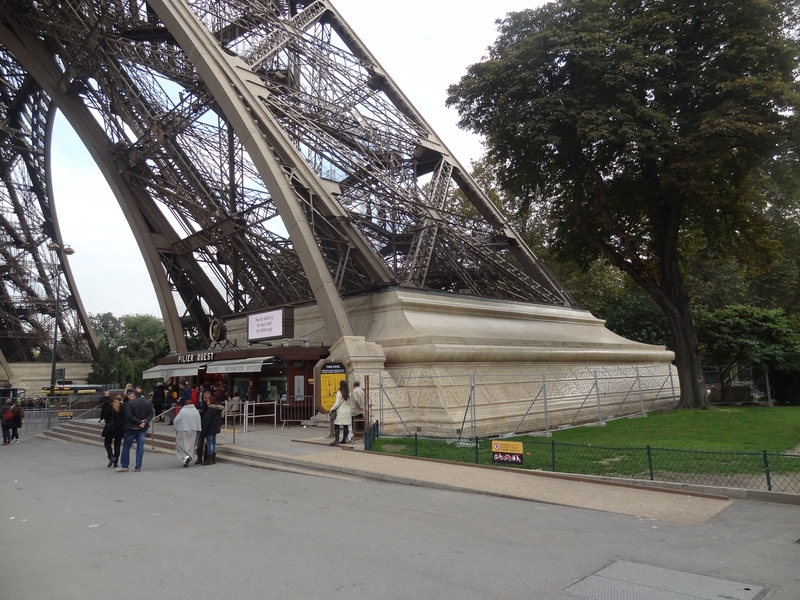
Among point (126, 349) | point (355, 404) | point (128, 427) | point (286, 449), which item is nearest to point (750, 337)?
point (355, 404)

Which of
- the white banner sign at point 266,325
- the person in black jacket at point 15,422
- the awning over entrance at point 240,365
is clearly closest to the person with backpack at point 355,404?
the awning over entrance at point 240,365

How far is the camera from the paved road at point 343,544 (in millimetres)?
5367

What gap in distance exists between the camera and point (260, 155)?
852 inches

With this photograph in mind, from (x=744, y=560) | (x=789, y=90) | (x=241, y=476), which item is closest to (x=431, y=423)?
(x=241, y=476)

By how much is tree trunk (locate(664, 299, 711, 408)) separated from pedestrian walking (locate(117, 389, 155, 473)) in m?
20.5

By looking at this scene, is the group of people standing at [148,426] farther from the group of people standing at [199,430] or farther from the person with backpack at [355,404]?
the person with backpack at [355,404]

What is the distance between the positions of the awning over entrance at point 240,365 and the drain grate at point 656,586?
599 inches

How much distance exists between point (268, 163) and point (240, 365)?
293 inches

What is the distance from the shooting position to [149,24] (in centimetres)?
3091

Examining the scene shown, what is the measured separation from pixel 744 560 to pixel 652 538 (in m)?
1.06

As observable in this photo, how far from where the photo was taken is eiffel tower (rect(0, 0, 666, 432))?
22.5m

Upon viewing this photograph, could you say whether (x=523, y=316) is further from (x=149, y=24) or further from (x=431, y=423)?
(x=149, y=24)

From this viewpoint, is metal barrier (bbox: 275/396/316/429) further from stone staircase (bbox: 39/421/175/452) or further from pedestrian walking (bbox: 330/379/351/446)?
pedestrian walking (bbox: 330/379/351/446)

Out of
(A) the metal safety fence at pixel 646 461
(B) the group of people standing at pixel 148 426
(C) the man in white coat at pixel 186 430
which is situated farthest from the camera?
(C) the man in white coat at pixel 186 430
